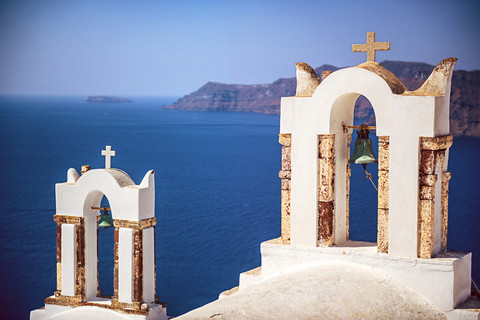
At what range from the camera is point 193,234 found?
38.8 m

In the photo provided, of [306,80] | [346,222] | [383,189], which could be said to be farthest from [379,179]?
[306,80]

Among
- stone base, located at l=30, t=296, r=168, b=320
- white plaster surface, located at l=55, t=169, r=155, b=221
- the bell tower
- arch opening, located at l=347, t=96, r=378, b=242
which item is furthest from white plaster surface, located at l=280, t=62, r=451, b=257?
arch opening, located at l=347, t=96, r=378, b=242

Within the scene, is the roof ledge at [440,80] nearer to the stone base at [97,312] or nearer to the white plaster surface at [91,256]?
the stone base at [97,312]

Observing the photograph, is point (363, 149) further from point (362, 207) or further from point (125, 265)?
point (362, 207)

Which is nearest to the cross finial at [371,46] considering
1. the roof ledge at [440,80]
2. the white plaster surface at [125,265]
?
the roof ledge at [440,80]

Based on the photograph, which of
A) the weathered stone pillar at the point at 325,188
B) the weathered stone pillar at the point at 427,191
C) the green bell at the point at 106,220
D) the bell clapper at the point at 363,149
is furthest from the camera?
the green bell at the point at 106,220

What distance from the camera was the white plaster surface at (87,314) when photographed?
11.4 meters

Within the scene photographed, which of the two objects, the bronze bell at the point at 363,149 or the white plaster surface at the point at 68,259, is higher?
the bronze bell at the point at 363,149

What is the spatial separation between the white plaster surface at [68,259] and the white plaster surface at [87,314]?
28 cm

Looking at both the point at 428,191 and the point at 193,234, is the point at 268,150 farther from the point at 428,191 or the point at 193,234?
the point at 428,191

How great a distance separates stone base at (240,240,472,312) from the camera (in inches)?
370

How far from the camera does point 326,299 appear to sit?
887cm

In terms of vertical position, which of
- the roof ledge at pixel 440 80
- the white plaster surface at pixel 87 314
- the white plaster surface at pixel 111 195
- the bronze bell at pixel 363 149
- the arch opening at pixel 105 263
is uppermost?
the roof ledge at pixel 440 80

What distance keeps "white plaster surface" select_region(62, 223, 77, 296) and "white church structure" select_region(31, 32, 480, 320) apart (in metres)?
0.80
